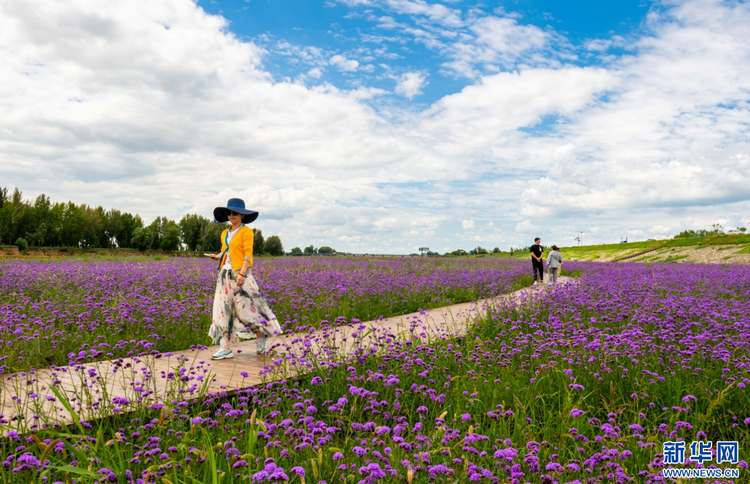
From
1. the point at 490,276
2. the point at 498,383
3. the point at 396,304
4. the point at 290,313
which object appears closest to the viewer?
the point at 498,383

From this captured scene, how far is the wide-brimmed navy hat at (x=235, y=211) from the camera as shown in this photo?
20.7 feet

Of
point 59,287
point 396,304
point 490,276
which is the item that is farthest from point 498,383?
point 490,276

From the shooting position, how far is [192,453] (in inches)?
111

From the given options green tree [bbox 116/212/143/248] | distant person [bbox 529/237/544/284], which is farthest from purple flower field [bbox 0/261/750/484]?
green tree [bbox 116/212/143/248]

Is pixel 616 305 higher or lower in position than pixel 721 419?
higher

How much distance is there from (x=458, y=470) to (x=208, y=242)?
77.9m

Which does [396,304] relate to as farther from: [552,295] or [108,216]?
[108,216]

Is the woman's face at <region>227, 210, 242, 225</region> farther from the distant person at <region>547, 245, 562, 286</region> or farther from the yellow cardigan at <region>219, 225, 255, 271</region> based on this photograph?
the distant person at <region>547, 245, 562, 286</region>

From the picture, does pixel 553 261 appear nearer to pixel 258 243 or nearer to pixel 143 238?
pixel 258 243

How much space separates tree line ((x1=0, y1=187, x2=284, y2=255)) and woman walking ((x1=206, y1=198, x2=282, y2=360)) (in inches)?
1551

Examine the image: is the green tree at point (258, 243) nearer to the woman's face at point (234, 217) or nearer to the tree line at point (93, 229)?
the tree line at point (93, 229)

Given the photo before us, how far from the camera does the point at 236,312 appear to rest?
6.26 metres

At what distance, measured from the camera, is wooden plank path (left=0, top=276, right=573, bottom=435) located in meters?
3.54

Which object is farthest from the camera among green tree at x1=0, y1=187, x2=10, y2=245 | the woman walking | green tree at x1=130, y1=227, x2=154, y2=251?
green tree at x1=130, y1=227, x2=154, y2=251
